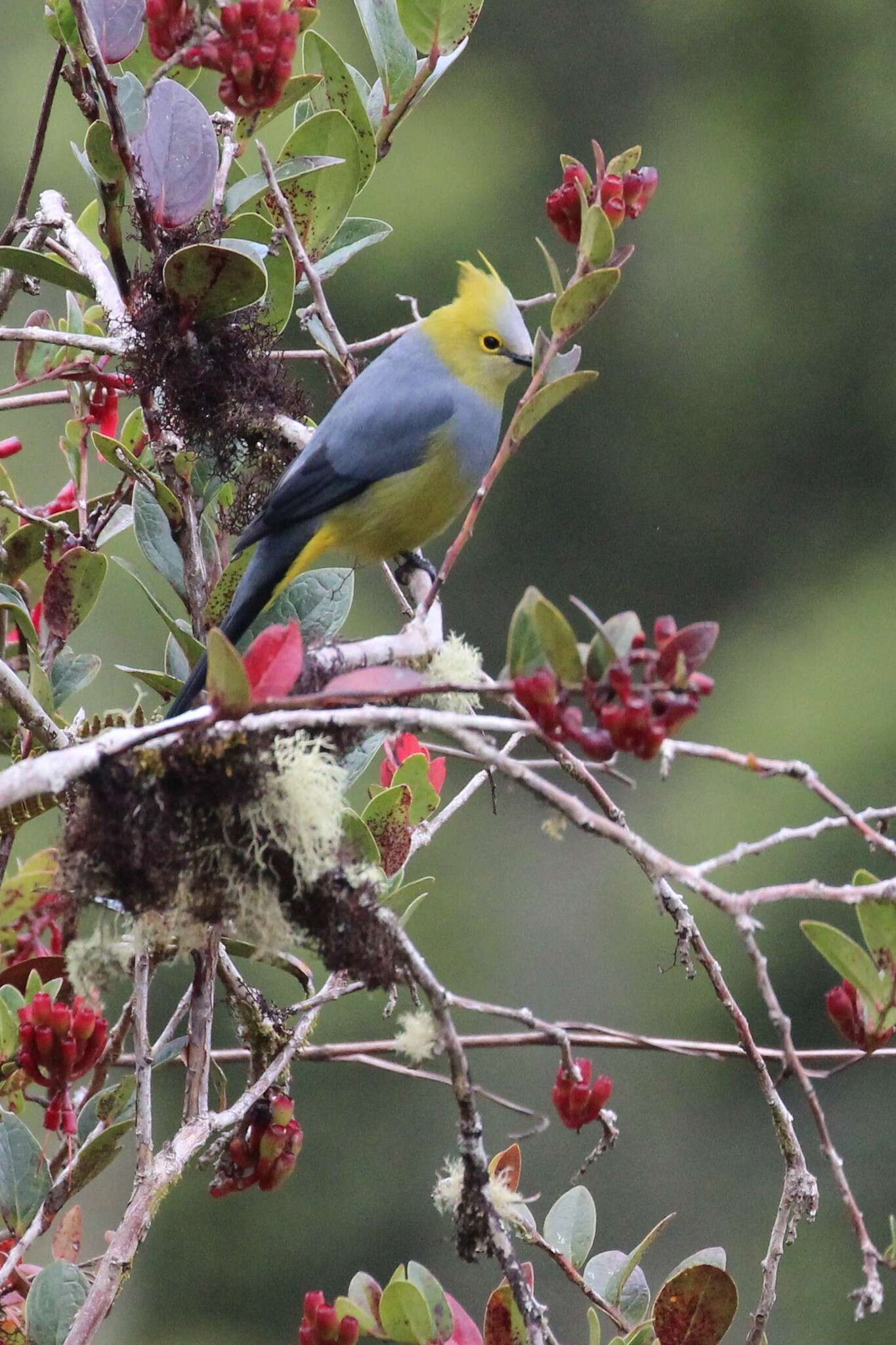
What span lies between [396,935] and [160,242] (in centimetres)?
80

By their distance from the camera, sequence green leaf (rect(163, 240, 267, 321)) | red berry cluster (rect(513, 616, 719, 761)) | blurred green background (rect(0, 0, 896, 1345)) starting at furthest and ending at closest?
blurred green background (rect(0, 0, 896, 1345)), green leaf (rect(163, 240, 267, 321)), red berry cluster (rect(513, 616, 719, 761))

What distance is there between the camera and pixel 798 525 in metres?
9.09

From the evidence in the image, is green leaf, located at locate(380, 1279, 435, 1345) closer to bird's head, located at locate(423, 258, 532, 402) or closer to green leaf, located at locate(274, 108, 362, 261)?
green leaf, located at locate(274, 108, 362, 261)

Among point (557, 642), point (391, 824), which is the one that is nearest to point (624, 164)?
point (391, 824)

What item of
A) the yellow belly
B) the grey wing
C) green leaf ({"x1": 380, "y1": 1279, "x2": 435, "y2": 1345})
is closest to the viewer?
green leaf ({"x1": 380, "y1": 1279, "x2": 435, "y2": 1345})

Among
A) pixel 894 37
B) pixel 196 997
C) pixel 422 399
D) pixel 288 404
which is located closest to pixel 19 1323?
pixel 196 997

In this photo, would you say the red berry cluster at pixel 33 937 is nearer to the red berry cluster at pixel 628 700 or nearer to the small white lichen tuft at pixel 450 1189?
the small white lichen tuft at pixel 450 1189

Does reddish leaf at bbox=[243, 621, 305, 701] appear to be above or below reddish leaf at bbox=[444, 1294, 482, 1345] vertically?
above

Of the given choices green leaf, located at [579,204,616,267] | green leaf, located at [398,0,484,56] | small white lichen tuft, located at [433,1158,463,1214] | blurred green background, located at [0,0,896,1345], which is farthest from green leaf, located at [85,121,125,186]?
blurred green background, located at [0,0,896,1345]

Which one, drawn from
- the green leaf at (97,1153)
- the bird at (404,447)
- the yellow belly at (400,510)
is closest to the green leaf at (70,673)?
the bird at (404,447)

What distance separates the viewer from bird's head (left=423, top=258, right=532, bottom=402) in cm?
231

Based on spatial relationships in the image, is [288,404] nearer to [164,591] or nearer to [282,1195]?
[164,591]

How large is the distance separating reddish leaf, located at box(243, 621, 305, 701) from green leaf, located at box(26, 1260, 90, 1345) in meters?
0.55

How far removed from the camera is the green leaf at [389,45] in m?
1.68
